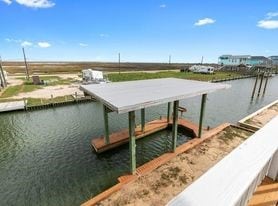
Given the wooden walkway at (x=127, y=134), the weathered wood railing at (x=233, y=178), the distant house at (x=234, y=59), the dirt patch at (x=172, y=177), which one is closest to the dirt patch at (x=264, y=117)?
the dirt patch at (x=172, y=177)

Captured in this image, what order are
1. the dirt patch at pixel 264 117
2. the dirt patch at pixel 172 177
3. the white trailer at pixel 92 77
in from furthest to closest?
the white trailer at pixel 92 77 < the dirt patch at pixel 264 117 < the dirt patch at pixel 172 177

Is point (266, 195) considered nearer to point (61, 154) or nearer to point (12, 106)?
point (61, 154)

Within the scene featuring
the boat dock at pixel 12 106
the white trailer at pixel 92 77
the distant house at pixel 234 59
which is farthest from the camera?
the distant house at pixel 234 59

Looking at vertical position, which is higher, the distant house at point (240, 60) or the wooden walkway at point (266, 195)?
the distant house at point (240, 60)

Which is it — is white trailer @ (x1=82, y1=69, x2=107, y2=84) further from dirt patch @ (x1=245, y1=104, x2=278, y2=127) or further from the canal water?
dirt patch @ (x1=245, y1=104, x2=278, y2=127)

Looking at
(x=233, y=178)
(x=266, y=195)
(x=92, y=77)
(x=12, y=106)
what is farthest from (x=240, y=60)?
(x=233, y=178)

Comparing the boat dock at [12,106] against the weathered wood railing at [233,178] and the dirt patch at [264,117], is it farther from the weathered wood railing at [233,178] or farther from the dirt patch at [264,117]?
the dirt patch at [264,117]

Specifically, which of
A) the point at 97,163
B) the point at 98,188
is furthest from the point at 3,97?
the point at 98,188

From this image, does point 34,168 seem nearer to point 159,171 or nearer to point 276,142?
point 159,171
